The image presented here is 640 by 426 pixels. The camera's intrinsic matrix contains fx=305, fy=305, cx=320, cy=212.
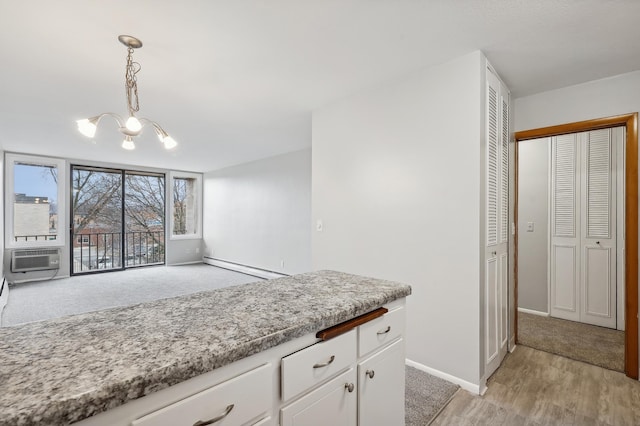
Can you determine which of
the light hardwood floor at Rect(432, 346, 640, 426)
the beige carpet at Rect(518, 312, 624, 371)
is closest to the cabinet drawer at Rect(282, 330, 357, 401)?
the light hardwood floor at Rect(432, 346, 640, 426)

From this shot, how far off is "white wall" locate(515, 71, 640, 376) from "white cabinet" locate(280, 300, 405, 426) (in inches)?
98.1

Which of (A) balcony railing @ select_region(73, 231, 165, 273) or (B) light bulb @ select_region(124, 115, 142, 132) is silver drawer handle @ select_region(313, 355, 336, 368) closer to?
(B) light bulb @ select_region(124, 115, 142, 132)

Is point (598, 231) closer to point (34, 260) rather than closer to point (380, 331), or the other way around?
point (380, 331)

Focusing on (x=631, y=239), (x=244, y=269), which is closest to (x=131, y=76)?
(x=631, y=239)

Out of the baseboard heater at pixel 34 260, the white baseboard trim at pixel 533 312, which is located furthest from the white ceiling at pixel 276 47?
the baseboard heater at pixel 34 260

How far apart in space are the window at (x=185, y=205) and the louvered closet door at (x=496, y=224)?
23.5 feet

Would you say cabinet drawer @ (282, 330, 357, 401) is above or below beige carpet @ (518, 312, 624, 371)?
above

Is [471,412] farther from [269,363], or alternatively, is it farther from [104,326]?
[104,326]

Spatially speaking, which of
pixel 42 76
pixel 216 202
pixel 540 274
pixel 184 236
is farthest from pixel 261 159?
pixel 540 274

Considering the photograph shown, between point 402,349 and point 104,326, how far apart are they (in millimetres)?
1223

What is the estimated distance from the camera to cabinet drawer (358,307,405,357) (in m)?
1.23

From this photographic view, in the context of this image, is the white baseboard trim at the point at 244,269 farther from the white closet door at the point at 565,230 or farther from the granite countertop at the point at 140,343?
the granite countertop at the point at 140,343

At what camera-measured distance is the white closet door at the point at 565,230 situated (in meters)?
3.62

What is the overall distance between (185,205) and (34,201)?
2914 mm
